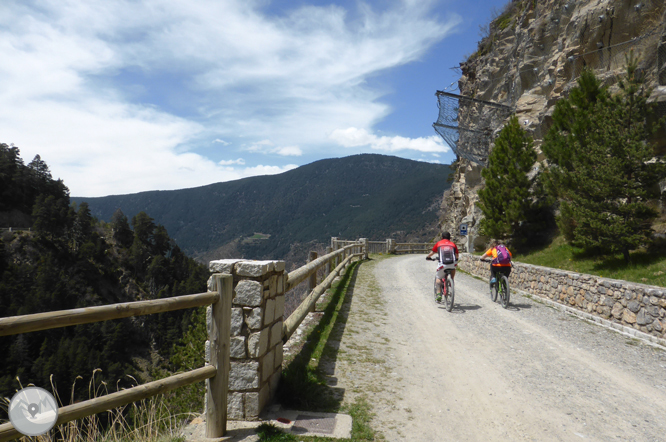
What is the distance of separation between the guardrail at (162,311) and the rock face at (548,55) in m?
14.8

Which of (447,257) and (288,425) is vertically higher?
(447,257)

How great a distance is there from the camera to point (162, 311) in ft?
8.81

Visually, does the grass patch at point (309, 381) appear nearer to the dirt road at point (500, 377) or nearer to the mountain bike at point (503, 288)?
the dirt road at point (500, 377)

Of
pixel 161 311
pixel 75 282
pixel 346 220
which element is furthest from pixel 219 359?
pixel 346 220

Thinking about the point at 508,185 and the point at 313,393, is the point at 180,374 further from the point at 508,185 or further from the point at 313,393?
the point at 508,185

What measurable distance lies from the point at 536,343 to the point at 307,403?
430 cm

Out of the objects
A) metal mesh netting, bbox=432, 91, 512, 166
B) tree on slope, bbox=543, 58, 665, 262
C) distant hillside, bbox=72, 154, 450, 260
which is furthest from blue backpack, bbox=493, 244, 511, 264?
distant hillside, bbox=72, 154, 450, 260

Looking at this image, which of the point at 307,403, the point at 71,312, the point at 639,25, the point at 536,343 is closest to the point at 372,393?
the point at 307,403

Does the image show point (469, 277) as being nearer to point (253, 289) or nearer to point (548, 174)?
point (548, 174)

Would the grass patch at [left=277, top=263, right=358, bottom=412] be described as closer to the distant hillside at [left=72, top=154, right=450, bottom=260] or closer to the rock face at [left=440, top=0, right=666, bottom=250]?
the rock face at [left=440, top=0, right=666, bottom=250]

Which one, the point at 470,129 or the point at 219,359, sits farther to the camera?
the point at 470,129

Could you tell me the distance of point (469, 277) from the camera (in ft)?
50.7

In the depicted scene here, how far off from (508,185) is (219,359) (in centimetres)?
1764

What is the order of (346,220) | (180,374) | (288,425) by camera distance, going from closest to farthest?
(180,374), (288,425), (346,220)
